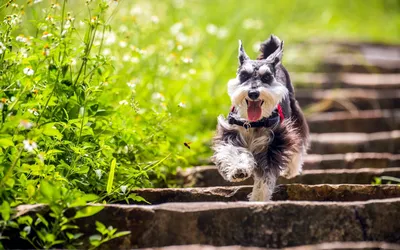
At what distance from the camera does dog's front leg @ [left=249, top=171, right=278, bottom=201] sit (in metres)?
4.04

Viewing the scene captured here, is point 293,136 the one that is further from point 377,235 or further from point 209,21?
point 209,21

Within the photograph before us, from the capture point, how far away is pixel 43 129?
321 cm

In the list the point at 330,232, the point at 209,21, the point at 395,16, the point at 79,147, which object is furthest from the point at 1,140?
the point at 395,16

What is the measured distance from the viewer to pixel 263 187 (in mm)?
4062

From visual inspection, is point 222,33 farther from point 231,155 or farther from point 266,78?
point 231,155

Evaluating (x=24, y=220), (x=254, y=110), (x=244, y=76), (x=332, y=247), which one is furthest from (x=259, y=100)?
(x=24, y=220)

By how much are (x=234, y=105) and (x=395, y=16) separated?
10.5 metres

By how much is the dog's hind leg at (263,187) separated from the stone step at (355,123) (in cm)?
308

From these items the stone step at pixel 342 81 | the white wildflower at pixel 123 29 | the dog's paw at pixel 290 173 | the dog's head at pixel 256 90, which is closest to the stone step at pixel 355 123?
the stone step at pixel 342 81

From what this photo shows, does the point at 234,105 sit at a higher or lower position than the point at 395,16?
lower

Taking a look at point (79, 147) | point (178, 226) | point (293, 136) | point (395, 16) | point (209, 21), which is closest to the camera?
point (178, 226)

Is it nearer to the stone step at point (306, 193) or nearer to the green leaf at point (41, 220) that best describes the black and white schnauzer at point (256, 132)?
the stone step at point (306, 193)

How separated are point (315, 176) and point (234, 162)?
1.03 m

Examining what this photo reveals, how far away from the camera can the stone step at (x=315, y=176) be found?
191 inches
